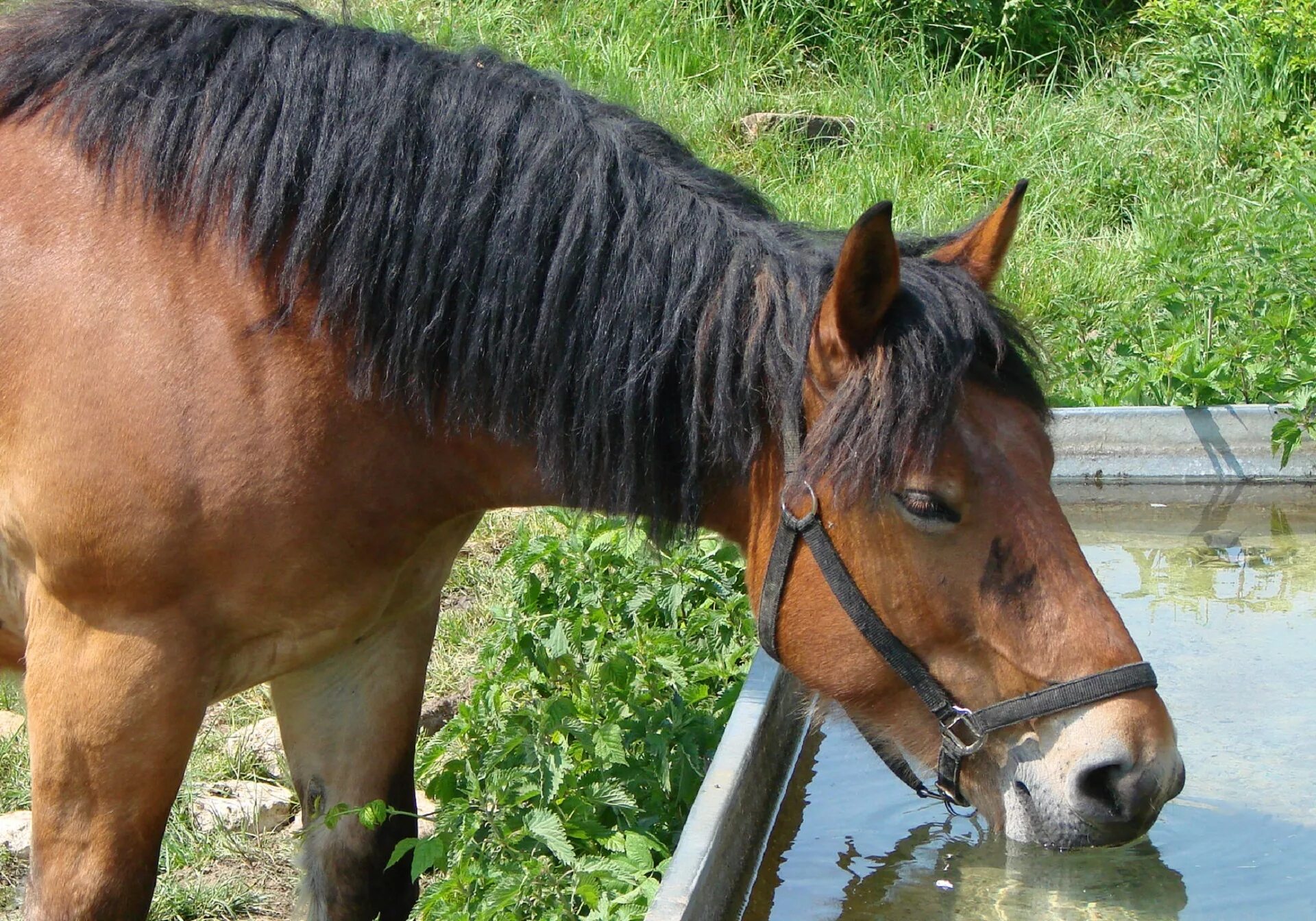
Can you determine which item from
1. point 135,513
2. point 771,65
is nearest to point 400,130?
point 135,513

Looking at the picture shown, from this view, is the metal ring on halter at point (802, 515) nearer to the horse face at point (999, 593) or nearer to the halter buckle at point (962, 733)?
the horse face at point (999, 593)

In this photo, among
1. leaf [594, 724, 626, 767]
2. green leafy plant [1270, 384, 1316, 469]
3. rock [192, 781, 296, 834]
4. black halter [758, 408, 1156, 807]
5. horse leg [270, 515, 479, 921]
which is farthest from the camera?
green leafy plant [1270, 384, 1316, 469]

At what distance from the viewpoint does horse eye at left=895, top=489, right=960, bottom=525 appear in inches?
85.9

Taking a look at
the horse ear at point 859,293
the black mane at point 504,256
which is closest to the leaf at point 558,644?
the black mane at point 504,256

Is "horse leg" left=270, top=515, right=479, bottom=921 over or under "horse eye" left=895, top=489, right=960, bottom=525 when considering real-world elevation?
under

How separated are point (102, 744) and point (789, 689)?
5.28 ft

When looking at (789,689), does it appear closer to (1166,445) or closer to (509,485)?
(509,485)

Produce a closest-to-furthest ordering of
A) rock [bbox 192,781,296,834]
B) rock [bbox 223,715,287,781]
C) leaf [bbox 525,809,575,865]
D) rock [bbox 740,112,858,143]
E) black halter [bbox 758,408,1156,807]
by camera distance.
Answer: black halter [bbox 758,408,1156,807], leaf [bbox 525,809,575,865], rock [bbox 192,781,296,834], rock [bbox 223,715,287,781], rock [bbox 740,112,858,143]

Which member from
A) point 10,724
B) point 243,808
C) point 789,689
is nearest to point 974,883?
point 789,689

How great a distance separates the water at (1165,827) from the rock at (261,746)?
1.32 meters

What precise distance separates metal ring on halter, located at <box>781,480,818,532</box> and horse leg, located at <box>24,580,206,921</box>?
979 millimetres

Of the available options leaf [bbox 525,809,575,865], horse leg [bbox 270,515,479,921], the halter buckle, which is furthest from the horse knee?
the halter buckle

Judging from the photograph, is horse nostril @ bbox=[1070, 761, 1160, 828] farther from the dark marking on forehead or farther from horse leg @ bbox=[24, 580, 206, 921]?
horse leg @ bbox=[24, 580, 206, 921]

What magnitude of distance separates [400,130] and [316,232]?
222 mm
